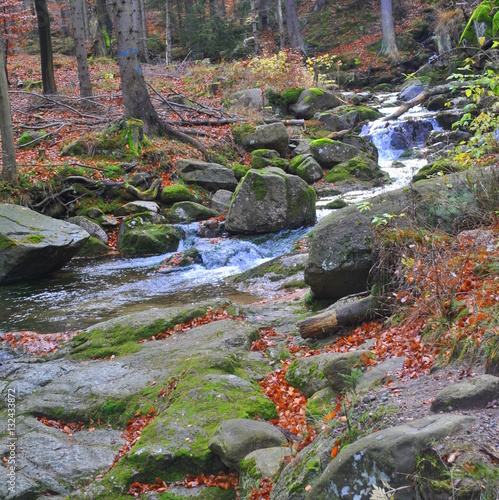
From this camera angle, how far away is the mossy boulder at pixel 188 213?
48.5ft

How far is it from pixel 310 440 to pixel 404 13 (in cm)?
3878

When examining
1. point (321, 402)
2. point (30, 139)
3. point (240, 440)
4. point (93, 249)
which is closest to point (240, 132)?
point (30, 139)

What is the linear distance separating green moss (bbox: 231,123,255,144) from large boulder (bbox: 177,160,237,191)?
285cm

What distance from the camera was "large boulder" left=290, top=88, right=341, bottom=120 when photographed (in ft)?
75.9

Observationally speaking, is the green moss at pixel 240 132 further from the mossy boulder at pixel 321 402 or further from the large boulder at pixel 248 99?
the mossy boulder at pixel 321 402

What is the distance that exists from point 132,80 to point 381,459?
1617cm

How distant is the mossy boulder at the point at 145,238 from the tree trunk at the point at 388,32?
23.7 meters

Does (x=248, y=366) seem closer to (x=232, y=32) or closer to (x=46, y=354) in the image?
(x=46, y=354)

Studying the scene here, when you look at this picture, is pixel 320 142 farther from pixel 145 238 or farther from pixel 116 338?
pixel 116 338

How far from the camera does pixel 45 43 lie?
20.2 meters

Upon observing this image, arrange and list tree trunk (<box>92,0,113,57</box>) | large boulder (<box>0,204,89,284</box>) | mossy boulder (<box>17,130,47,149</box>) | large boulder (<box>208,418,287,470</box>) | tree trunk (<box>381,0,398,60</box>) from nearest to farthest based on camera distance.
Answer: large boulder (<box>208,418,287,470</box>) → large boulder (<box>0,204,89,284</box>) → mossy boulder (<box>17,130,47,149</box>) → tree trunk (<box>381,0,398,60</box>) → tree trunk (<box>92,0,113,57</box>)

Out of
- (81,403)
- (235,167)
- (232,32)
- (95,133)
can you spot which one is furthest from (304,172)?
(232,32)

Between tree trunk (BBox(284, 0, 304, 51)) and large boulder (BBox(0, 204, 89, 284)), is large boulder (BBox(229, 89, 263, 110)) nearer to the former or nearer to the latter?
tree trunk (BBox(284, 0, 304, 51))

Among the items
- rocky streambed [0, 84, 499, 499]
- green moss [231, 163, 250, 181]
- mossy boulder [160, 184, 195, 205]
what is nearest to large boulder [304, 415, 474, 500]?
rocky streambed [0, 84, 499, 499]
